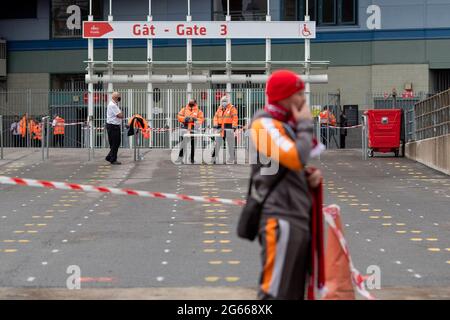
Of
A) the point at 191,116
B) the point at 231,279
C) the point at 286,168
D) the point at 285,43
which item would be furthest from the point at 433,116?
the point at 286,168

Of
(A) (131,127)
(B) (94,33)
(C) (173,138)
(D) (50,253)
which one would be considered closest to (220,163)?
(A) (131,127)

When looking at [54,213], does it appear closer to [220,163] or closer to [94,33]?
[220,163]

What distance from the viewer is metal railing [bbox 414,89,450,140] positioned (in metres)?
22.0

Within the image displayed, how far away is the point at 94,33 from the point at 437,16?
636 inches

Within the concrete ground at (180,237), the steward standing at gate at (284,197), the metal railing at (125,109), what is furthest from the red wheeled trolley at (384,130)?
the steward standing at gate at (284,197)

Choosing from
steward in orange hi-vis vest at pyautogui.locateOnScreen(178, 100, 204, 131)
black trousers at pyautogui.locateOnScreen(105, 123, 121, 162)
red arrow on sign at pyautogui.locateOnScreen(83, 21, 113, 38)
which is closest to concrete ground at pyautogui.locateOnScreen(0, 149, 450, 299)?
black trousers at pyautogui.locateOnScreen(105, 123, 121, 162)

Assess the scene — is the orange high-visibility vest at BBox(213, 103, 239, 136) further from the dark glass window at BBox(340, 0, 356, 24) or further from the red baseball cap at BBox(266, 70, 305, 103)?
the red baseball cap at BBox(266, 70, 305, 103)

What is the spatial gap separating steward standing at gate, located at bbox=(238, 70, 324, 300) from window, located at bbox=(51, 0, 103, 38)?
37.2 m

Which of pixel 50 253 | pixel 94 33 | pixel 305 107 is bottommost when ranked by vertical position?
pixel 50 253

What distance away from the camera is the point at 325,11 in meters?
40.9

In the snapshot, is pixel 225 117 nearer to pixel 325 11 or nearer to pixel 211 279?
pixel 211 279

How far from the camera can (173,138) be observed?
30.2 m

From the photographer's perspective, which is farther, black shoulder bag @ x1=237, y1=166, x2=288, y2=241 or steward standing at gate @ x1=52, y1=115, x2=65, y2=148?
steward standing at gate @ x1=52, y1=115, x2=65, y2=148

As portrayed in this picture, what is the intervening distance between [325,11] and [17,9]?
14180 mm
